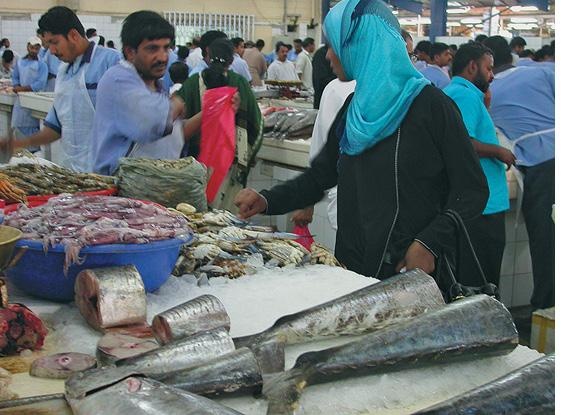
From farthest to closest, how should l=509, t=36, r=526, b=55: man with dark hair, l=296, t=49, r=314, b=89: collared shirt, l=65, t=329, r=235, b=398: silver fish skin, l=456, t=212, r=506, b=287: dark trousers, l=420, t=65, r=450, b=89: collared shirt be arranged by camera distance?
l=296, t=49, r=314, b=89: collared shirt, l=509, t=36, r=526, b=55: man with dark hair, l=420, t=65, r=450, b=89: collared shirt, l=456, t=212, r=506, b=287: dark trousers, l=65, t=329, r=235, b=398: silver fish skin

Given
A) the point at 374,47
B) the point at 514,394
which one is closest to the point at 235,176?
the point at 374,47

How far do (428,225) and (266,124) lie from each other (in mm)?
3760

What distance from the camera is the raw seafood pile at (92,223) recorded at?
228 centimetres

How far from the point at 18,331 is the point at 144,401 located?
0.64m

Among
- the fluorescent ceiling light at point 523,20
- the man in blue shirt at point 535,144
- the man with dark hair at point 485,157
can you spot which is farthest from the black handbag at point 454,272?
the fluorescent ceiling light at point 523,20

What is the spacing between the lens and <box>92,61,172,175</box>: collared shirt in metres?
Answer: 3.84

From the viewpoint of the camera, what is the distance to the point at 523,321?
5527mm

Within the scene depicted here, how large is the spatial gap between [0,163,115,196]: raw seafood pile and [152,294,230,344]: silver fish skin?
1321mm

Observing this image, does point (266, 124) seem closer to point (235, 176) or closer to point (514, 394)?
point (235, 176)

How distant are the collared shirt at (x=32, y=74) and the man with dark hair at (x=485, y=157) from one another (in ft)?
26.4

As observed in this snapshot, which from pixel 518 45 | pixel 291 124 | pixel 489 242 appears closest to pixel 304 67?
pixel 518 45

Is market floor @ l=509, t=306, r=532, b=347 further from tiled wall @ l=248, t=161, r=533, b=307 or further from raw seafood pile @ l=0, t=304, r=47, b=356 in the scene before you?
raw seafood pile @ l=0, t=304, r=47, b=356

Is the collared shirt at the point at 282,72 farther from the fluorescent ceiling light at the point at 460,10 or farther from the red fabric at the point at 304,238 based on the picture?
the fluorescent ceiling light at the point at 460,10

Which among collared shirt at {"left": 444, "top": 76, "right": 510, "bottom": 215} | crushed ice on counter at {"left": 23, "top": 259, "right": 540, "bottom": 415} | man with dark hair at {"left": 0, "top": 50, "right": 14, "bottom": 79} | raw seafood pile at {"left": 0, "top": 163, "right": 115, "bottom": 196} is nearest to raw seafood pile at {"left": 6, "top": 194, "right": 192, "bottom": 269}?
crushed ice on counter at {"left": 23, "top": 259, "right": 540, "bottom": 415}
